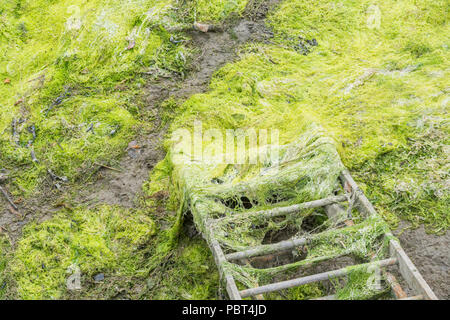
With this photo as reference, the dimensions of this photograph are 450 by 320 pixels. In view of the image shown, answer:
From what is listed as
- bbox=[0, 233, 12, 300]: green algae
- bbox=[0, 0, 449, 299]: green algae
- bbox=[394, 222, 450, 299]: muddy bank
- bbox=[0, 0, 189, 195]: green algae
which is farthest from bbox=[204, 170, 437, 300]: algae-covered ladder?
bbox=[0, 0, 189, 195]: green algae

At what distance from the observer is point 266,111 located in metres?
4.47

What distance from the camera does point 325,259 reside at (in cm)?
310

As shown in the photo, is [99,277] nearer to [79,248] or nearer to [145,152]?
[79,248]

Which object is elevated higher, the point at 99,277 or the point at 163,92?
the point at 163,92

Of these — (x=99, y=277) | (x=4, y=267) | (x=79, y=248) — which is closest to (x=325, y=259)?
(x=99, y=277)

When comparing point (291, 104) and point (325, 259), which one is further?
point (291, 104)

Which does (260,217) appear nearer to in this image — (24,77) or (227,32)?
(227,32)

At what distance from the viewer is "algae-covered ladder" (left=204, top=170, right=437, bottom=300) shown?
9.53 feet

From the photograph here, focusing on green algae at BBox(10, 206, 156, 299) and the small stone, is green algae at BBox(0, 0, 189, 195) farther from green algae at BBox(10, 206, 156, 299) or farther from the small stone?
the small stone

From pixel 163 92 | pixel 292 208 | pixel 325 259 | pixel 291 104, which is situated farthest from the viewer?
pixel 163 92

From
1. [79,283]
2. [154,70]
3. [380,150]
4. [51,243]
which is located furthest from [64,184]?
[380,150]

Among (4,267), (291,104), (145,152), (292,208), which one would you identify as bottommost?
(4,267)

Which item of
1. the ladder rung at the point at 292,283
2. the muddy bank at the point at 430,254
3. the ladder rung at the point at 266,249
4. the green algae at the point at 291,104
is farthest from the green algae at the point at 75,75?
the muddy bank at the point at 430,254

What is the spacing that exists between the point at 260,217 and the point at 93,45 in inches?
123
